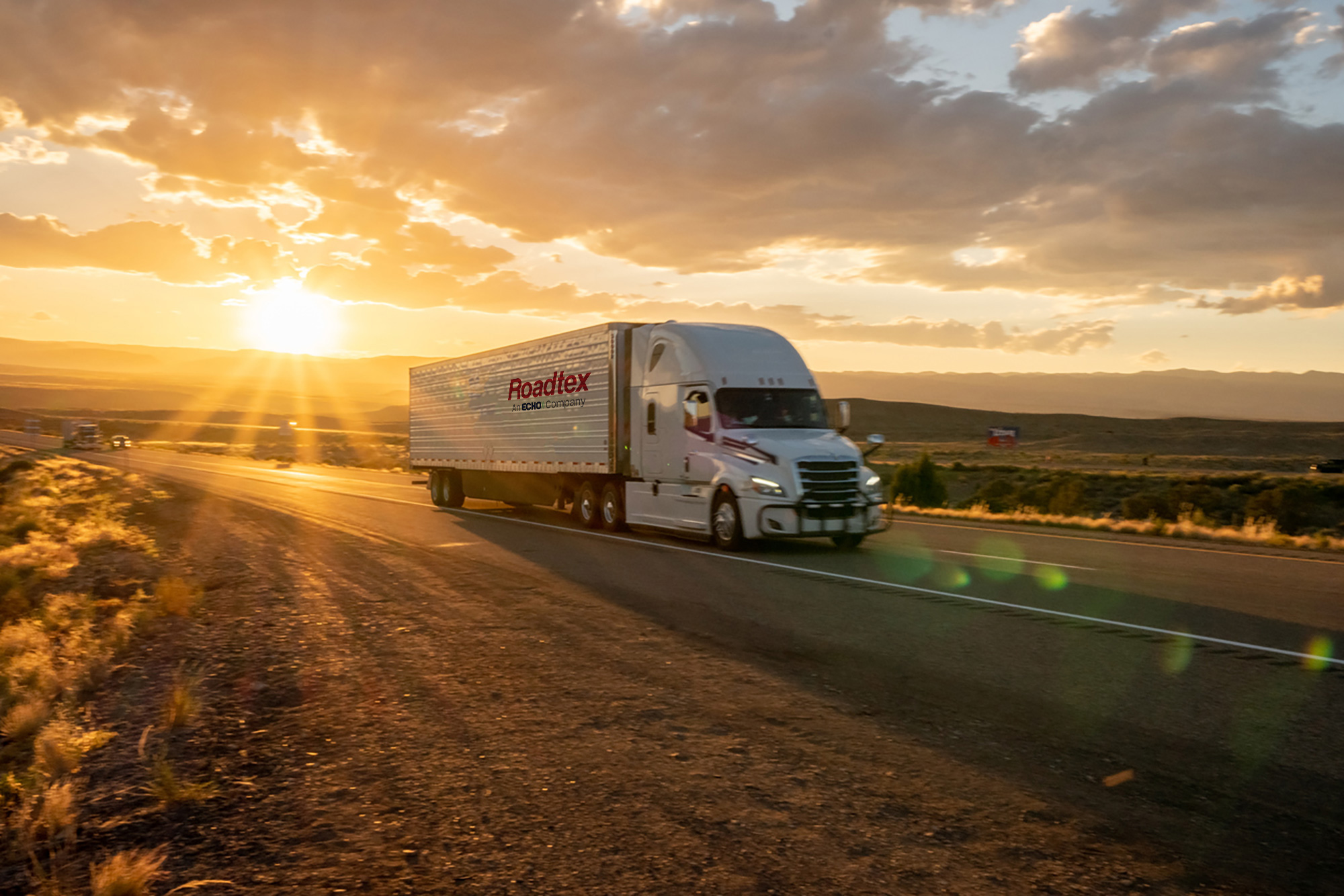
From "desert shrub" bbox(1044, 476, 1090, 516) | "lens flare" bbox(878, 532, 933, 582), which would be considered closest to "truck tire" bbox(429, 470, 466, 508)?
"lens flare" bbox(878, 532, 933, 582)

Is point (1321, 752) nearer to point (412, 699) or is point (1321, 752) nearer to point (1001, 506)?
point (412, 699)

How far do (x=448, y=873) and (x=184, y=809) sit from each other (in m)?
1.51

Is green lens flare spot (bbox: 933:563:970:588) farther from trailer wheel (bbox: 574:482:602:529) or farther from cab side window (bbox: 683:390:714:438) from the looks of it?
trailer wheel (bbox: 574:482:602:529)

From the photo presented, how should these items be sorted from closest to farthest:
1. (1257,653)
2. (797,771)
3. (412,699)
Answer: (797,771), (412,699), (1257,653)

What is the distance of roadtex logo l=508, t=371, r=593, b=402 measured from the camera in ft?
66.4

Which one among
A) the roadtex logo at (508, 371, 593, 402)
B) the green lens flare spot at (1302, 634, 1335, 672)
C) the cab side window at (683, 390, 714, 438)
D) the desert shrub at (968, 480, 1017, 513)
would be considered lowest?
the desert shrub at (968, 480, 1017, 513)

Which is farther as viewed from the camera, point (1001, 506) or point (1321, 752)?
point (1001, 506)

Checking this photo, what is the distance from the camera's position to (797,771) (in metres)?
5.23

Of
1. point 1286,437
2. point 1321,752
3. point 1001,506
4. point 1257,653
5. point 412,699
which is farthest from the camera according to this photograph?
point 1286,437

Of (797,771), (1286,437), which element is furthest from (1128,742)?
(1286,437)

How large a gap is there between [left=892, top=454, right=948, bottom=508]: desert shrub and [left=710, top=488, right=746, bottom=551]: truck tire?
23.4 metres

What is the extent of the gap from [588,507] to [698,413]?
172 inches

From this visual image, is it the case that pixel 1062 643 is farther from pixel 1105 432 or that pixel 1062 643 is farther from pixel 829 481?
pixel 1105 432

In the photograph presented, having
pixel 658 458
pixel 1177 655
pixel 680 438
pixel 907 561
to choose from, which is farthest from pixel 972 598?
pixel 658 458
